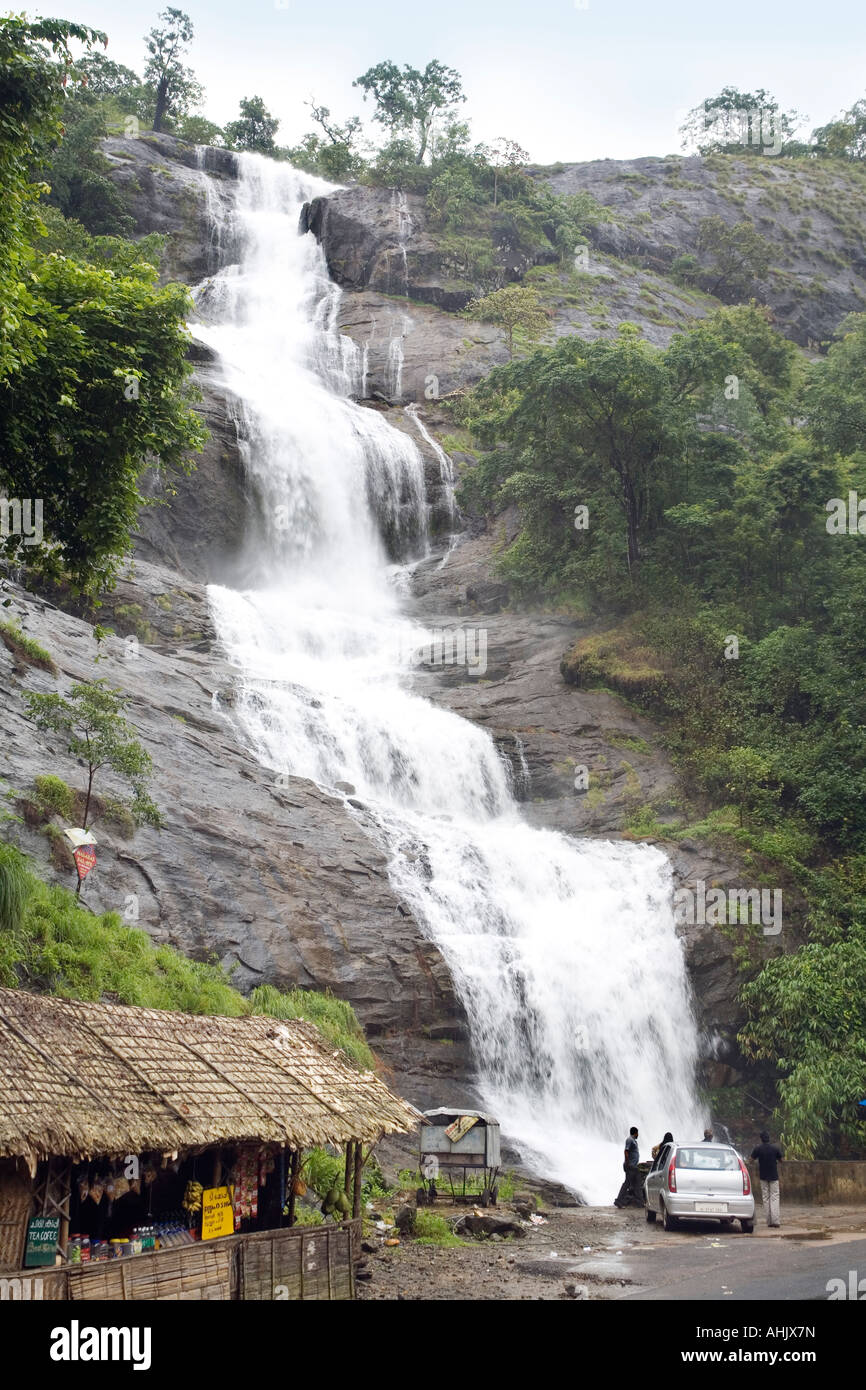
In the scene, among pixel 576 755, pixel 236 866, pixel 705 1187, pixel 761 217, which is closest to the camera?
pixel 705 1187

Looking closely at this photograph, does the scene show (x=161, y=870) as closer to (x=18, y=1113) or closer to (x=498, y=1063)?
(x=498, y=1063)

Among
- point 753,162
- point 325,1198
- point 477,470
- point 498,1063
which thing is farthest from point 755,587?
point 753,162

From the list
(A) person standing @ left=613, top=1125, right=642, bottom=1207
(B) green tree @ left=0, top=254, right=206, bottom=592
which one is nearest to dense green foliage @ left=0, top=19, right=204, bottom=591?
(B) green tree @ left=0, top=254, right=206, bottom=592

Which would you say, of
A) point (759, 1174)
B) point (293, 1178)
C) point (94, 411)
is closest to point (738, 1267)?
point (293, 1178)

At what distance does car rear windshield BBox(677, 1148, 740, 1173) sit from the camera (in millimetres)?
16188

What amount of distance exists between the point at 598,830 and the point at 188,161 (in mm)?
50799

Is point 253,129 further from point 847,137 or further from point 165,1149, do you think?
point 165,1149

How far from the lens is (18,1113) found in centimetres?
941

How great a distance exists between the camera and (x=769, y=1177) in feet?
57.0

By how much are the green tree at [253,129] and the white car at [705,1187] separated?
2758 inches

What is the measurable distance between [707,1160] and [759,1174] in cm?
290

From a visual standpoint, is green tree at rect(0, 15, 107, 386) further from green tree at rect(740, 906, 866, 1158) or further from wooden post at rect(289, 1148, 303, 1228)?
green tree at rect(740, 906, 866, 1158)

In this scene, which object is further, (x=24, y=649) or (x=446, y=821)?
(x=446, y=821)

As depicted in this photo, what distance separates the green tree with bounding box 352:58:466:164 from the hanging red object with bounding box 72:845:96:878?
61.5 m
